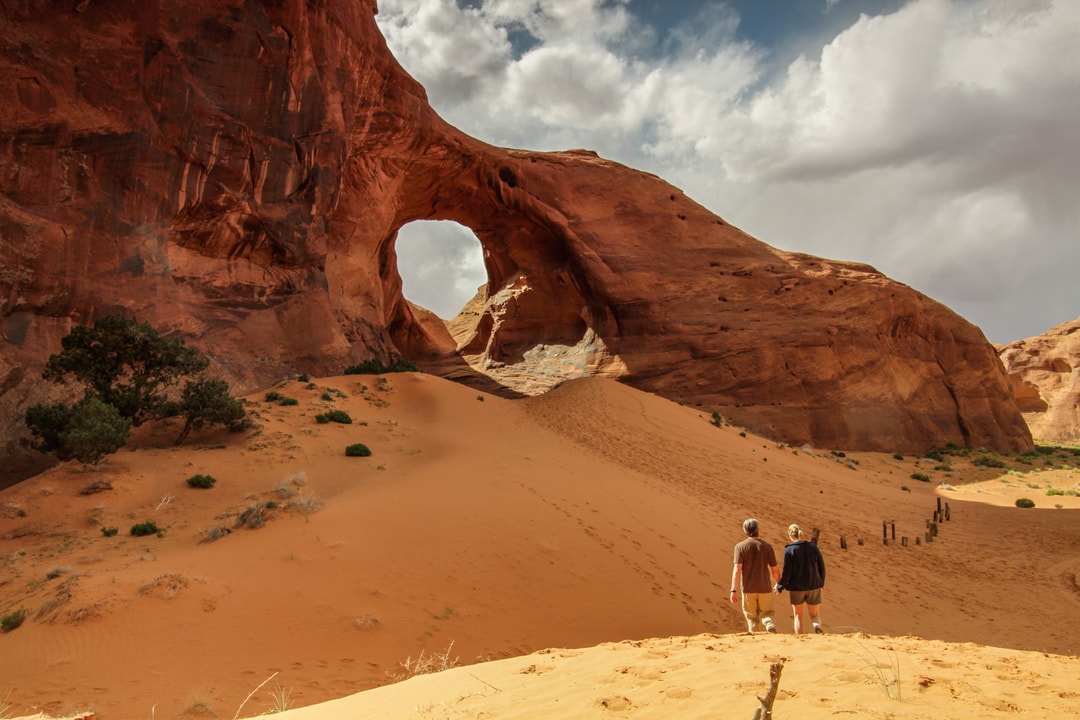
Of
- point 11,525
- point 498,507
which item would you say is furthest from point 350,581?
point 11,525

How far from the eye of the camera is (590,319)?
1395 inches

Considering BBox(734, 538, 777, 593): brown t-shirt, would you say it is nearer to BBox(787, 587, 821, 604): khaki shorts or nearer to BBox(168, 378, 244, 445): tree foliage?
BBox(787, 587, 821, 604): khaki shorts

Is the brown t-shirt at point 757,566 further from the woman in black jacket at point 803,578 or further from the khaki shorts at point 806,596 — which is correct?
the khaki shorts at point 806,596

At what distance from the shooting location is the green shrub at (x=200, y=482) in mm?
14148

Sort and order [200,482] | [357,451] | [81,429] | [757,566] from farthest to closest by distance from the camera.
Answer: [357,451]
[200,482]
[81,429]
[757,566]

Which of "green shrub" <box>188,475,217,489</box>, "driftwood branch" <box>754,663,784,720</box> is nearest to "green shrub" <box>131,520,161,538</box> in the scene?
"green shrub" <box>188,475,217,489</box>

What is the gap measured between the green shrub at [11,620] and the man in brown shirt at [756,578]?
8.76 m

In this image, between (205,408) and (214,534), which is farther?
(205,408)

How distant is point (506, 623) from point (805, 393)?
27.3 metres

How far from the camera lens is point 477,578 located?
10.0 meters

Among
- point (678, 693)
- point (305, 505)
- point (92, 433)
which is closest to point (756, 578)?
point (678, 693)

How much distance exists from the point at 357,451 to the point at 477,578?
8.39 meters

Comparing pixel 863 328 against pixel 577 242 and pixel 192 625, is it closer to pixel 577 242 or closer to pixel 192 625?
pixel 577 242

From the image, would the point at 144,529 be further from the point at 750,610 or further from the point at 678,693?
the point at 678,693
